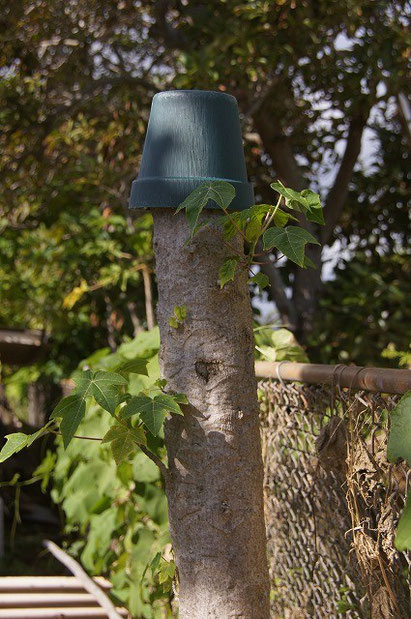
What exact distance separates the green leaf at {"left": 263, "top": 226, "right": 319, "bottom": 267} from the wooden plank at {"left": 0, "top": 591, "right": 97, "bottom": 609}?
81.2 inches

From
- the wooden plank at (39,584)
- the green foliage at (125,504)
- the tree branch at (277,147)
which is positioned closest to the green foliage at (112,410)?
the green foliage at (125,504)

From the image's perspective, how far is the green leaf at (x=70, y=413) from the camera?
4.87 ft

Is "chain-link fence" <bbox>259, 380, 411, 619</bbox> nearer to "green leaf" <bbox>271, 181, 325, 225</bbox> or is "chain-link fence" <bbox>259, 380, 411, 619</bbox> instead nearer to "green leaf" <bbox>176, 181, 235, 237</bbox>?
"green leaf" <bbox>271, 181, 325, 225</bbox>

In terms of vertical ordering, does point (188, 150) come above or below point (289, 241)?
above

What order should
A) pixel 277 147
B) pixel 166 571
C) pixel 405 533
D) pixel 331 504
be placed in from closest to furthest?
pixel 405 533 < pixel 166 571 < pixel 331 504 < pixel 277 147

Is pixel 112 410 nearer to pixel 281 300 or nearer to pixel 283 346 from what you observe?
pixel 283 346

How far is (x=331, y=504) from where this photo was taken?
77.2 inches

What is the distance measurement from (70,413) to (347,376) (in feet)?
1.94

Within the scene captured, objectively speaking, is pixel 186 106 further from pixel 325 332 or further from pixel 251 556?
pixel 325 332

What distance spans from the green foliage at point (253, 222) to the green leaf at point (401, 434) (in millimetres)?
297

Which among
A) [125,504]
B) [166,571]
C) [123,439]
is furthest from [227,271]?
[125,504]

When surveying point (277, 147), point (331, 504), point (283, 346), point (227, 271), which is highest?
point (277, 147)

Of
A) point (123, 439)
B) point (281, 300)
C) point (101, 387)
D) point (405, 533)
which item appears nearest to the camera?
point (405, 533)

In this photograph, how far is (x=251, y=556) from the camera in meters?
1.53
